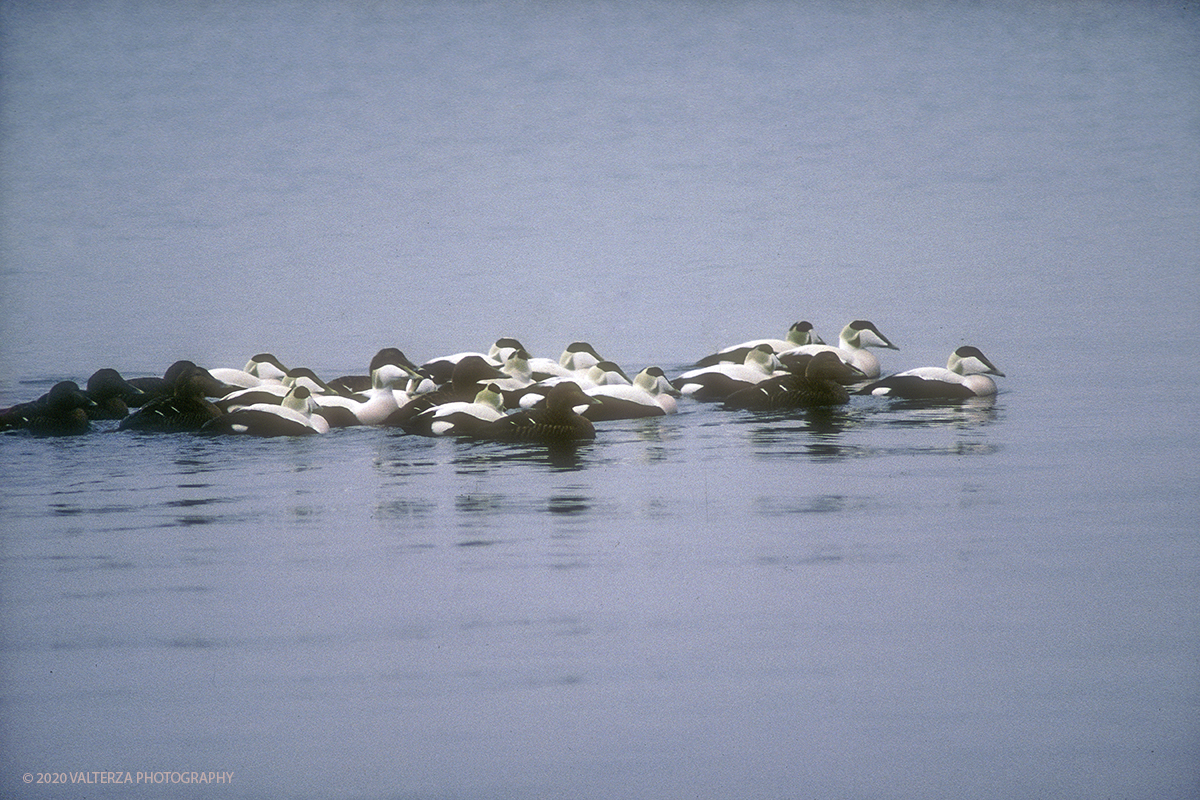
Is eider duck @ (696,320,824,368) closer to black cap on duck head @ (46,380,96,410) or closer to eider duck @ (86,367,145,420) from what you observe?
eider duck @ (86,367,145,420)

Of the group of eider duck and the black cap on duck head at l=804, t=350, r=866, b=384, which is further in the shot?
the black cap on duck head at l=804, t=350, r=866, b=384

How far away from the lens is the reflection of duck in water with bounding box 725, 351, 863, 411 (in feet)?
45.1

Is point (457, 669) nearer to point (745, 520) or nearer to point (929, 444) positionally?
point (745, 520)

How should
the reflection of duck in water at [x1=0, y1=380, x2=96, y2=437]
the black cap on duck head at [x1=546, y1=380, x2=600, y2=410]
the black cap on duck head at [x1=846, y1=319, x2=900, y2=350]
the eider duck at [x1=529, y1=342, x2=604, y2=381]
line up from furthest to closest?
the black cap on duck head at [x1=846, y1=319, x2=900, y2=350], the eider duck at [x1=529, y1=342, x2=604, y2=381], the reflection of duck in water at [x1=0, y1=380, x2=96, y2=437], the black cap on duck head at [x1=546, y1=380, x2=600, y2=410]

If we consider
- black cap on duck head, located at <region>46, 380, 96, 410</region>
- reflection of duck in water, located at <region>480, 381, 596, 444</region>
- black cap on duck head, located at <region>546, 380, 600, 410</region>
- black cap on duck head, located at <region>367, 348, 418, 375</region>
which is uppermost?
black cap on duck head, located at <region>367, 348, 418, 375</region>

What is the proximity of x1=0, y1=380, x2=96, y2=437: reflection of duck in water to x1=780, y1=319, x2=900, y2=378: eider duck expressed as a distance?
830 cm

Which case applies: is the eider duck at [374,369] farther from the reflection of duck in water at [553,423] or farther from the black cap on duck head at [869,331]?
the black cap on duck head at [869,331]

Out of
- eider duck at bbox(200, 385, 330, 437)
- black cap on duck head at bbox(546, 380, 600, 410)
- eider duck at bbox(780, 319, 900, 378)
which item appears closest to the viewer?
black cap on duck head at bbox(546, 380, 600, 410)

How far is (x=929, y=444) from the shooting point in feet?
36.3

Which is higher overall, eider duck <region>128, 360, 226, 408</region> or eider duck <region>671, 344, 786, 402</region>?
eider duck <region>128, 360, 226, 408</region>

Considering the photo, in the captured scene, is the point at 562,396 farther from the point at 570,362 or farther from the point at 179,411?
the point at 570,362

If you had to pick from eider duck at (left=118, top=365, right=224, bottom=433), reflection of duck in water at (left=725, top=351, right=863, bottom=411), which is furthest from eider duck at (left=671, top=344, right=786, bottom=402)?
eider duck at (left=118, top=365, right=224, bottom=433)

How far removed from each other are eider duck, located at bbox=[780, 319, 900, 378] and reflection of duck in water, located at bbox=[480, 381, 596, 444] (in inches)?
206

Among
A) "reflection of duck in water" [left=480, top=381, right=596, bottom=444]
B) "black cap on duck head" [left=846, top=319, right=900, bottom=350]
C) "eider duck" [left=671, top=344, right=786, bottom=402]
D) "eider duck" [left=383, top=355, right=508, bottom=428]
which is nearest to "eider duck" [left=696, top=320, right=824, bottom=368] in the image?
"black cap on duck head" [left=846, top=319, right=900, bottom=350]
